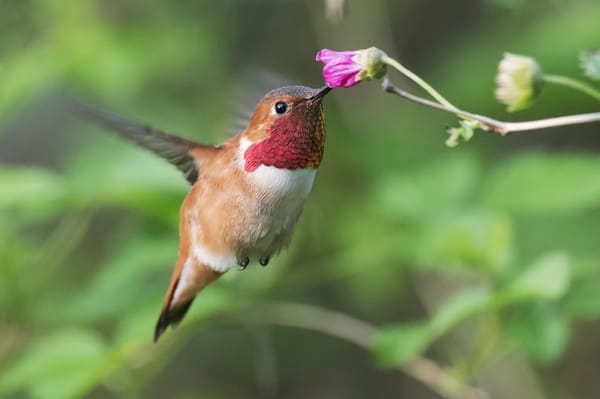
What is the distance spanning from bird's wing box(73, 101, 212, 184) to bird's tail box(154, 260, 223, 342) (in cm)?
16

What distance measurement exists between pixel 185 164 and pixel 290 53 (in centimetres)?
263

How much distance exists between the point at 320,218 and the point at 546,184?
801 millimetres

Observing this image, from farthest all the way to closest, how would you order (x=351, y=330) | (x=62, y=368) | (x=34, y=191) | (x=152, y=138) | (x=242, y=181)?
(x=351, y=330)
(x=34, y=191)
(x=62, y=368)
(x=152, y=138)
(x=242, y=181)

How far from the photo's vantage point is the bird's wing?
55.6 inches

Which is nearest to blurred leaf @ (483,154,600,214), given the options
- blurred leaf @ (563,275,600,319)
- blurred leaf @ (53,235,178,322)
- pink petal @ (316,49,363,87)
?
blurred leaf @ (563,275,600,319)

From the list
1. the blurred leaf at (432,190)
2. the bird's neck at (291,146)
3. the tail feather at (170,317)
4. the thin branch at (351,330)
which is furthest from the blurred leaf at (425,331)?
the bird's neck at (291,146)

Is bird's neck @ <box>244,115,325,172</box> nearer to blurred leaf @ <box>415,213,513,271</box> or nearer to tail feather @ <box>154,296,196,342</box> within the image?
tail feather @ <box>154,296,196,342</box>

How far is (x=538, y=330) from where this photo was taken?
2.05 meters

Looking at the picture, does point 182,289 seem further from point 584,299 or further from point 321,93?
point 584,299

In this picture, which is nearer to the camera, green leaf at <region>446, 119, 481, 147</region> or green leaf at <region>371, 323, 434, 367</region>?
green leaf at <region>446, 119, 481, 147</region>

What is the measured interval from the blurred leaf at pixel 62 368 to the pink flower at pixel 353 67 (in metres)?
1.16

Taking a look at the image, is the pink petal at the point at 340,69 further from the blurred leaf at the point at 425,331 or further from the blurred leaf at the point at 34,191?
the blurred leaf at the point at 34,191

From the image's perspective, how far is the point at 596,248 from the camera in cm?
305

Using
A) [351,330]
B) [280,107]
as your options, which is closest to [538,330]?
[351,330]
